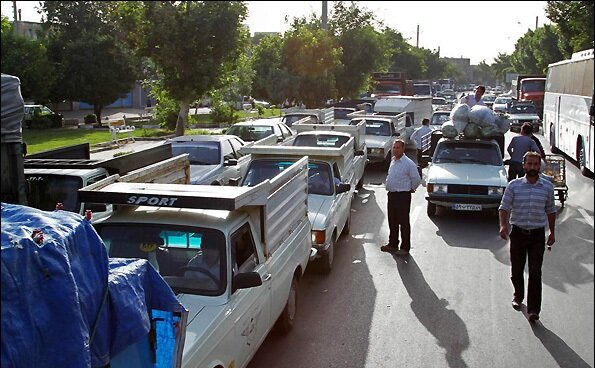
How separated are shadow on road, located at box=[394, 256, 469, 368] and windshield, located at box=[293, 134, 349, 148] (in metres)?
5.86

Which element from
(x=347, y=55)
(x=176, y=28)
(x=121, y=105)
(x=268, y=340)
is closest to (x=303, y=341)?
(x=268, y=340)

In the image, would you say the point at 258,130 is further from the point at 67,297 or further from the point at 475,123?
the point at 67,297

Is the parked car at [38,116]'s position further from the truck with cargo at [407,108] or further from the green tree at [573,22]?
the green tree at [573,22]

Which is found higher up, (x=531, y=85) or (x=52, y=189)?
(x=531, y=85)

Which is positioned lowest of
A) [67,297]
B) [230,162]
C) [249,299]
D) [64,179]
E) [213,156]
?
[249,299]

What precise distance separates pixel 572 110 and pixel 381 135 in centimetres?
626

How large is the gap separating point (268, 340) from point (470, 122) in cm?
780

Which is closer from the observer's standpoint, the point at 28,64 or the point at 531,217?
the point at 531,217

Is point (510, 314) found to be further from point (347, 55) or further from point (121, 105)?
point (121, 105)

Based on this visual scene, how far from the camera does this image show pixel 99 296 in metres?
2.99

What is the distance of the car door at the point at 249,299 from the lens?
202 inches

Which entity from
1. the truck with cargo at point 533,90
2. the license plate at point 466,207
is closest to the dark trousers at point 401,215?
the license plate at point 466,207

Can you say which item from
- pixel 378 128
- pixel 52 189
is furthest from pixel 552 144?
pixel 52 189

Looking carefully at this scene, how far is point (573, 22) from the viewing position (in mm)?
24906
